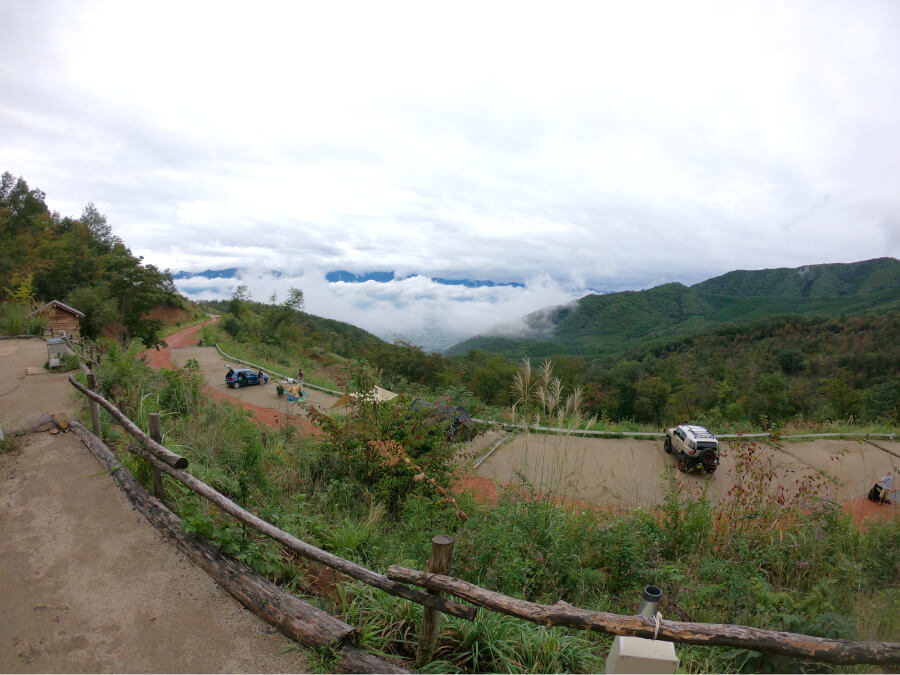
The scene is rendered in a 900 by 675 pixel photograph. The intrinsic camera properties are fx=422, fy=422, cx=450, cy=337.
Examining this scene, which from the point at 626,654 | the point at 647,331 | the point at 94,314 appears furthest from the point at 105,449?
the point at 647,331

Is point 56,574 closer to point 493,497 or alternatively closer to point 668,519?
point 493,497

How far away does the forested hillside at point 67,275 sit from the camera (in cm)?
2148

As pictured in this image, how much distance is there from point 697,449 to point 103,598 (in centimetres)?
906

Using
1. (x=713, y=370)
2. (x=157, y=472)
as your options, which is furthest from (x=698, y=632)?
(x=713, y=370)

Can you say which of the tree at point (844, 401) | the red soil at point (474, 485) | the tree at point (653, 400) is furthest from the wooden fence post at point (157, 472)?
the tree at point (653, 400)

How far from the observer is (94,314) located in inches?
899

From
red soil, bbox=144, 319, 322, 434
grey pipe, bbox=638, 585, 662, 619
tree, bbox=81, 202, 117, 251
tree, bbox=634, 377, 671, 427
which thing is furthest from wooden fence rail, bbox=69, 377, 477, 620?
tree, bbox=81, 202, 117, 251

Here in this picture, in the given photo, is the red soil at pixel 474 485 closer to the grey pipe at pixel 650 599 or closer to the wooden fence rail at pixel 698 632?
the grey pipe at pixel 650 599

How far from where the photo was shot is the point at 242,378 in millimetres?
18188

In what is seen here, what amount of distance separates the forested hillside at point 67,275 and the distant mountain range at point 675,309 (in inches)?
2385

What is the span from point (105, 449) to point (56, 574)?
2343 mm

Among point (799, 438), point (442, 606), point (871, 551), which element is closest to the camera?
point (442, 606)

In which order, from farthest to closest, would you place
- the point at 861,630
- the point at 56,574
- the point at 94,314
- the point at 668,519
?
the point at 94,314 < the point at 668,519 < the point at 56,574 < the point at 861,630

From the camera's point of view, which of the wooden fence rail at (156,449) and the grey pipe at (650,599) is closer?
the grey pipe at (650,599)
